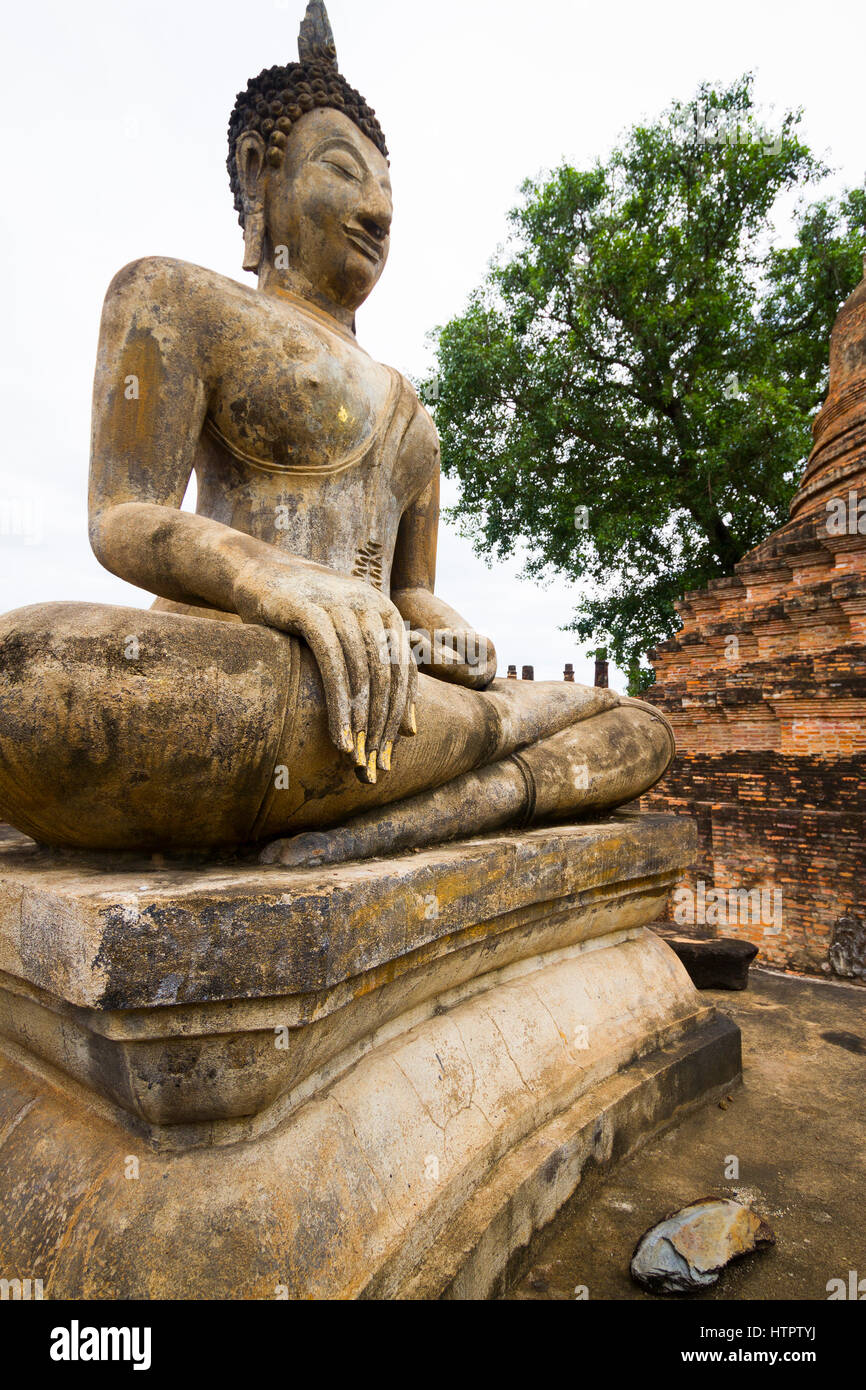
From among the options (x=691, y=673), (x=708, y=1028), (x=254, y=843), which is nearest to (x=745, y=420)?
(x=691, y=673)

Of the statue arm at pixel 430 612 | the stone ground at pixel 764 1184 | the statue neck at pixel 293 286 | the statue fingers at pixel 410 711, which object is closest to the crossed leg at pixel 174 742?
the statue fingers at pixel 410 711

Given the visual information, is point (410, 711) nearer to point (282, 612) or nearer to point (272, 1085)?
point (282, 612)

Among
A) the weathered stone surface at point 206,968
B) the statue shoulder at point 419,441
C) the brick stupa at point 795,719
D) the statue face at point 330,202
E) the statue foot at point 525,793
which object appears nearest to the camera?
the weathered stone surface at point 206,968

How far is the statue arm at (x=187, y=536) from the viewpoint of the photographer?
4.65ft

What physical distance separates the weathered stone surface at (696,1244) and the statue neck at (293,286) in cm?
249

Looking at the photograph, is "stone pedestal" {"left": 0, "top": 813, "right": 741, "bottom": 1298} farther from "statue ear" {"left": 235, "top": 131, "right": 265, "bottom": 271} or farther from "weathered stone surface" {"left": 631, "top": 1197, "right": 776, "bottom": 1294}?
"statue ear" {"left": 235, "top": 131, "right": 265, "bottom": 271}

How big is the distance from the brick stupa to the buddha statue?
13.4ft

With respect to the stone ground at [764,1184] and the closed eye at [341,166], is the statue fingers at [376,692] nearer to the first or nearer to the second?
the stone ground at [764,1184]

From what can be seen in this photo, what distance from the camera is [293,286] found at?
2441mm

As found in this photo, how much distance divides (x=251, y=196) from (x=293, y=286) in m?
0.30

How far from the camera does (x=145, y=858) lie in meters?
1.46

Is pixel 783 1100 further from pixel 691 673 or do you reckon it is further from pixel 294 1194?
pixel 691 673

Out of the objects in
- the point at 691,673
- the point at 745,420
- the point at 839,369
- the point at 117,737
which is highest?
the point at 745,420

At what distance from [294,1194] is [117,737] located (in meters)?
0.75
